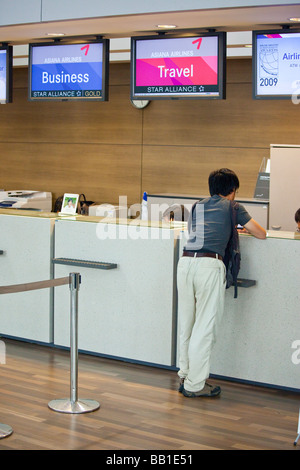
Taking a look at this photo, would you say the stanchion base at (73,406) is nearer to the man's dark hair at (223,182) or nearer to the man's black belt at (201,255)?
the man's black belt at (201,255)

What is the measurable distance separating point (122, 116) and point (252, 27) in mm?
3749

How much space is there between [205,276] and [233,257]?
0.78 feet

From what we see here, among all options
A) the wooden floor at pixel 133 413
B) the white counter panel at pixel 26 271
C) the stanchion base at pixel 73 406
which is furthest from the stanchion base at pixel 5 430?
the white counter panel at pixel 26 271

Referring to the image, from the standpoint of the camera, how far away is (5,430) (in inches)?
148

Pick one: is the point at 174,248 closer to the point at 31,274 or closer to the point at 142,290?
the point at 142,290

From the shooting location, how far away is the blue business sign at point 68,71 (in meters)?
5.59

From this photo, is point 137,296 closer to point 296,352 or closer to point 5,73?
point 296,352

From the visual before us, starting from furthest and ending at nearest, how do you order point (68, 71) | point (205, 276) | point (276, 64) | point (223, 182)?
point (68, 71)
point (276, 64)
point (223, 182)
point (205, 276)

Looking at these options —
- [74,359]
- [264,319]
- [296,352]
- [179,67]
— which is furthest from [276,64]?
[74,359]

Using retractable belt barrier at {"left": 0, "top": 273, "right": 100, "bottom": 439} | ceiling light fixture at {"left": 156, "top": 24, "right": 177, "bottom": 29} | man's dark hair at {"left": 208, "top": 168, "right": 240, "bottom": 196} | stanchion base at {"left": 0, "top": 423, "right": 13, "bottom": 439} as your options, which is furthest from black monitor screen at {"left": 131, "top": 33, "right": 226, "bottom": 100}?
stanchion base at {"left": 0, "top": 423, "right": 13, "bottom": 439}

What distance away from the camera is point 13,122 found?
32.1 feet

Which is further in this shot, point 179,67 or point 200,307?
point 179,67

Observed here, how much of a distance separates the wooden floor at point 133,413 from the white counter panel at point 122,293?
0.58 ft

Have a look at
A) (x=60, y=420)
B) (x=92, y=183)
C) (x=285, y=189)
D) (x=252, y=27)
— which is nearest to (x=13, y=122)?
(x=92, y=183)
